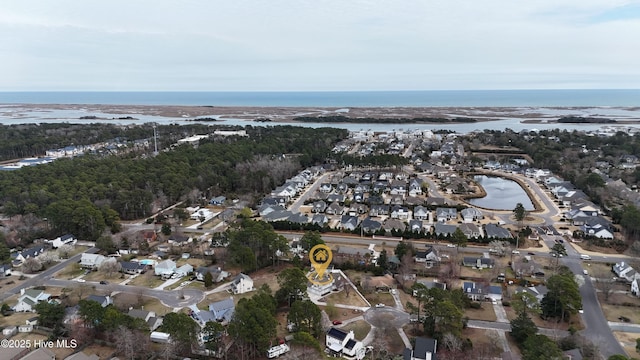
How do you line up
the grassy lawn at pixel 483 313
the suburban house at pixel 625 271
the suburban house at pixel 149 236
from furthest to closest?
the suburban house at pixel 149 236 < the suburban house at pixel 625 271 < the grassy lawn at pixel 483 313

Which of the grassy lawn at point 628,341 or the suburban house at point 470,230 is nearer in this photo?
the grassy lawn at point 628,341

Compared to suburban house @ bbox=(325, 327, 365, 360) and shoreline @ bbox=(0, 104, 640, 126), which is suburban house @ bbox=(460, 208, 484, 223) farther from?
shoreline @ bbox=(0, 104, 640, 126)

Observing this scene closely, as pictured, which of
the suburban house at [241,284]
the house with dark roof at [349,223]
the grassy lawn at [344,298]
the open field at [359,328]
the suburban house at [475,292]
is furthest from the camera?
the house with dark roof at [349,223]

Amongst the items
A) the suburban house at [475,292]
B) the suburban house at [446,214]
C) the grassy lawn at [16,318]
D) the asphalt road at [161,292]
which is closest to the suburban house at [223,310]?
the asphalt road at [161,292]

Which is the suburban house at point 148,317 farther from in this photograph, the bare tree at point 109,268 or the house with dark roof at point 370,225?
the house with dark roof at point 370,225

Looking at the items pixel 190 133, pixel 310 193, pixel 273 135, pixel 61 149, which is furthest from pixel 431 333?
pixel 190 133

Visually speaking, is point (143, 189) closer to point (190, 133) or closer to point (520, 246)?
point (520, 246)

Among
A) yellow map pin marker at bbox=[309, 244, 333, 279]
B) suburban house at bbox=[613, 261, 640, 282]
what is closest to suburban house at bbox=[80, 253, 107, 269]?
yellow map pin marker at bbox=[309, 244, 333, 279]
